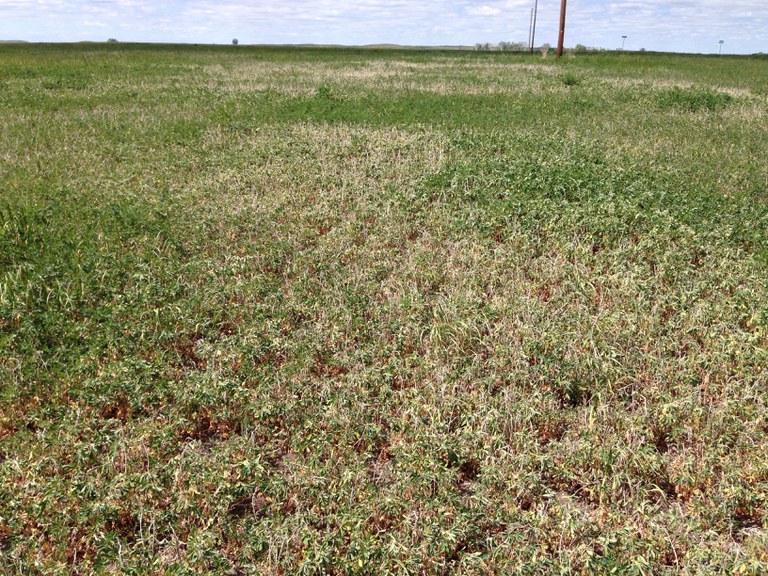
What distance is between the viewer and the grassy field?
336cm

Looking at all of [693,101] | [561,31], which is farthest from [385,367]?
[561,31]

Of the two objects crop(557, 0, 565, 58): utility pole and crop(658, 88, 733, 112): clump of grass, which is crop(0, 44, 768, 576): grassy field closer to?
crop(658, 88, 733, 112): clump of grass

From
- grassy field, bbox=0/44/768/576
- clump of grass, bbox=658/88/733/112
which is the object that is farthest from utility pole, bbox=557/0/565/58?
grassy field, bbox=0/44/768/576

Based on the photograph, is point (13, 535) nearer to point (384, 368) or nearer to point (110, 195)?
point (384, 368)

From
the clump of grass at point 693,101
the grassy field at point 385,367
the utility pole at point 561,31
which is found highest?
the utility pole at point 561,31

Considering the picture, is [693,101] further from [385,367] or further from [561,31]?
[561,31]

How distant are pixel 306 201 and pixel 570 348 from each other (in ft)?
17.5

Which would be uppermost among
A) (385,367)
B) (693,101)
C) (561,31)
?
(561,31)

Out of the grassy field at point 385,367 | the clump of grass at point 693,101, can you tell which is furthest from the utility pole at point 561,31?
the grassy field at point 385,367

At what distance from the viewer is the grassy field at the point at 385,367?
3.36 m

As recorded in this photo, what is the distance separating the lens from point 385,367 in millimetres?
4836

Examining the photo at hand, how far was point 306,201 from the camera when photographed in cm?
912

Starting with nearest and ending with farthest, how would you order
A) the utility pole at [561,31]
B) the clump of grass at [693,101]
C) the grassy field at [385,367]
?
the grassy field at [385,367] < the clump of grass at [693,101] < the utility pole at [561,31]

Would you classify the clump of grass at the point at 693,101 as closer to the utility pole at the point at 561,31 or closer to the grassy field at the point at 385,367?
the grassy field at the point at 385,367
